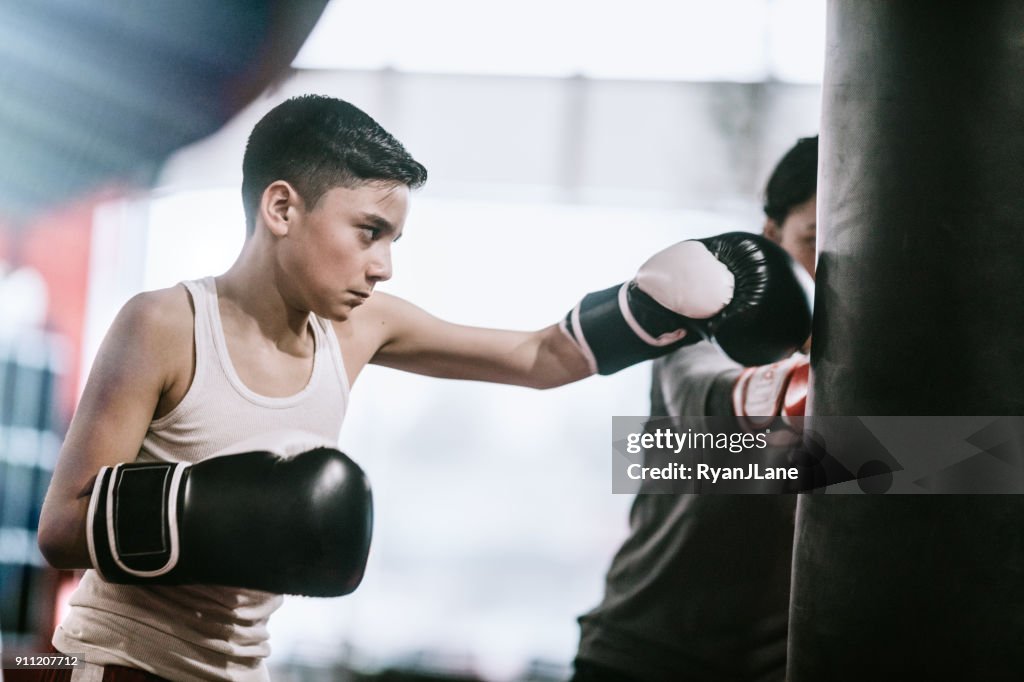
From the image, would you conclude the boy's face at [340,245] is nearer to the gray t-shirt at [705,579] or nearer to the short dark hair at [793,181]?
the gray t-shirt at [705,579]

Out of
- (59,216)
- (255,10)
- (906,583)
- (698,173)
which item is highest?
(255,10)

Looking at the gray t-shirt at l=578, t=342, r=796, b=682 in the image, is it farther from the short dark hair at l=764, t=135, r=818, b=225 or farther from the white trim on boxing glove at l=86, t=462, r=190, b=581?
the white trim on boxing glove at l=86, t=462, r=190, b=581

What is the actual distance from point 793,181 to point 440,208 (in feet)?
2.58

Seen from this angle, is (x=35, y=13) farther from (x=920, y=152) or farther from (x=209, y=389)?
(x=920, y=152)

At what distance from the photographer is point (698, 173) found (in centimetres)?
202

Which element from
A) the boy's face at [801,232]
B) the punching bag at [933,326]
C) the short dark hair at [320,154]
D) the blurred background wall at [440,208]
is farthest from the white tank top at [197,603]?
the boy's face at [801,232]

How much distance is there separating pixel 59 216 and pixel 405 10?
840mm

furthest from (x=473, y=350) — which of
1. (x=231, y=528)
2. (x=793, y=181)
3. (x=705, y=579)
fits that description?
(x=793, y=181)

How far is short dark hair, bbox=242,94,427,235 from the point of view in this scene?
4.30ft

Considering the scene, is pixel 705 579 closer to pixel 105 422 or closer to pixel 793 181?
pixel 793 181

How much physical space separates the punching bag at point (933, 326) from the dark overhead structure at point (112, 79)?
118 cm

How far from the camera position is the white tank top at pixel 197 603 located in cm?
121

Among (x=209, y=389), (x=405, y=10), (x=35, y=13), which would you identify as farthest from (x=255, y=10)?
(x=209, y=389)

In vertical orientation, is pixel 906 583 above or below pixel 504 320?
below
